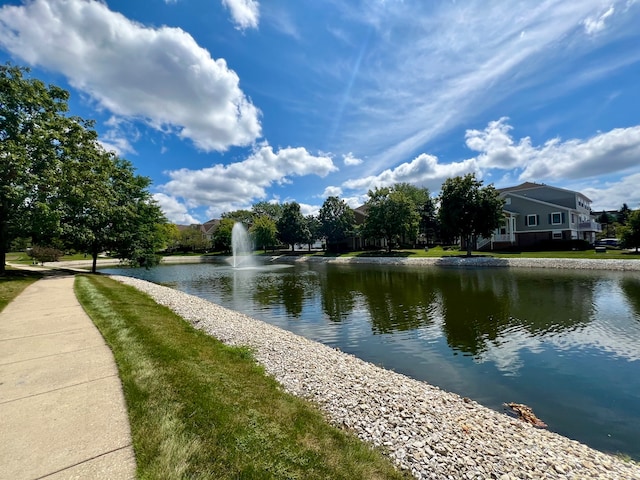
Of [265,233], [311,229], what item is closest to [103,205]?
[265,233]

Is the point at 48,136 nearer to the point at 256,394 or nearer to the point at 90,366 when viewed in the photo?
the point at 90,366

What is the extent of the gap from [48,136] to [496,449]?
24.2 m

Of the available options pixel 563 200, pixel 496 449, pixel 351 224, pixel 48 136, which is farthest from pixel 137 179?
pixel 563 200

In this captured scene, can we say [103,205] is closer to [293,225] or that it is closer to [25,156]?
[25,156]

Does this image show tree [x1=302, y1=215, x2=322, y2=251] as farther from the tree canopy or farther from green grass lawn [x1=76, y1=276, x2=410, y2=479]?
green grass lawn [x1=76, y1=276, x2=410, y2=479]

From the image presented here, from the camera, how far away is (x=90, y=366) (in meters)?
5.17

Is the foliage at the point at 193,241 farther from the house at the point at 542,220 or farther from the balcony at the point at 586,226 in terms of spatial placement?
the balcony at the point at 586,226

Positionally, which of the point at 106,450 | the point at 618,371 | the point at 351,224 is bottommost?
the point at 618,371

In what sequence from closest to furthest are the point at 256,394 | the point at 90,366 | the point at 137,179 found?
the point at 256,394, the point at 90,366, the point at 137,179

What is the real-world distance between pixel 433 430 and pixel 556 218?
47.1 meters

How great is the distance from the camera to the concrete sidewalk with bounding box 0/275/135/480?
9.53 ft

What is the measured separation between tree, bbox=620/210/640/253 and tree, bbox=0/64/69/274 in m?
47.5

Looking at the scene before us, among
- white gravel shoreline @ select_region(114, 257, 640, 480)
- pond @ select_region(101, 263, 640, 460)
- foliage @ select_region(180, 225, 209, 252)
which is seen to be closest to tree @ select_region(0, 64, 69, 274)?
pond @ select_region(101, 263, 640, 460)

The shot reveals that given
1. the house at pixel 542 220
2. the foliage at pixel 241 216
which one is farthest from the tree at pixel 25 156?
the foliage at pixel 241 216
